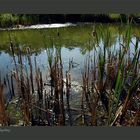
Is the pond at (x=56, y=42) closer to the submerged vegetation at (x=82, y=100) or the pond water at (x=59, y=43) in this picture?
the pond water at (x=59, y=43)

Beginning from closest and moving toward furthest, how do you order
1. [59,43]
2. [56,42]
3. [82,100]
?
1. [82,100]
2. [59,43]
3. [56,42]

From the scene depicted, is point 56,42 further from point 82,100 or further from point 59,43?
point 82,100

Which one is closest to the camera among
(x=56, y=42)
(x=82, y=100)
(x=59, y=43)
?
(x=82, y=100)

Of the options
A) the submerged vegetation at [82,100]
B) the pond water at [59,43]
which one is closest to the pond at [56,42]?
the pond water at [59,43]

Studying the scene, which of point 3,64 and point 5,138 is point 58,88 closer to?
point 5,138

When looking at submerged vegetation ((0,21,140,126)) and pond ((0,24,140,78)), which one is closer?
submerged vegetation ((0,21,140,126))

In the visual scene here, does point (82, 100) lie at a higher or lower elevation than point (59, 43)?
lower

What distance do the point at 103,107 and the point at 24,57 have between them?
855mm

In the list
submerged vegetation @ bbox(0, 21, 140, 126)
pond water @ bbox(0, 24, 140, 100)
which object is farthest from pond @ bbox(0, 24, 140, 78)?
submerged vegetation @ bbox(0, 21, 140, 126)

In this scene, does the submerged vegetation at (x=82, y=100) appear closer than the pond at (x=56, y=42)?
Yes

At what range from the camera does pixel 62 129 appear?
5.03 feet

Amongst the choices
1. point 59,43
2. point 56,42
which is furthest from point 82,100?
point 56,42

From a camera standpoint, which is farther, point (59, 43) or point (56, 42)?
point (56, 42)

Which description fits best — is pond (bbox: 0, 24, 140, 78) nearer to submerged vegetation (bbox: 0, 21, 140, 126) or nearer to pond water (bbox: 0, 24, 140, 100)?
pond water (bbox: 0, 24, 140, 100)
